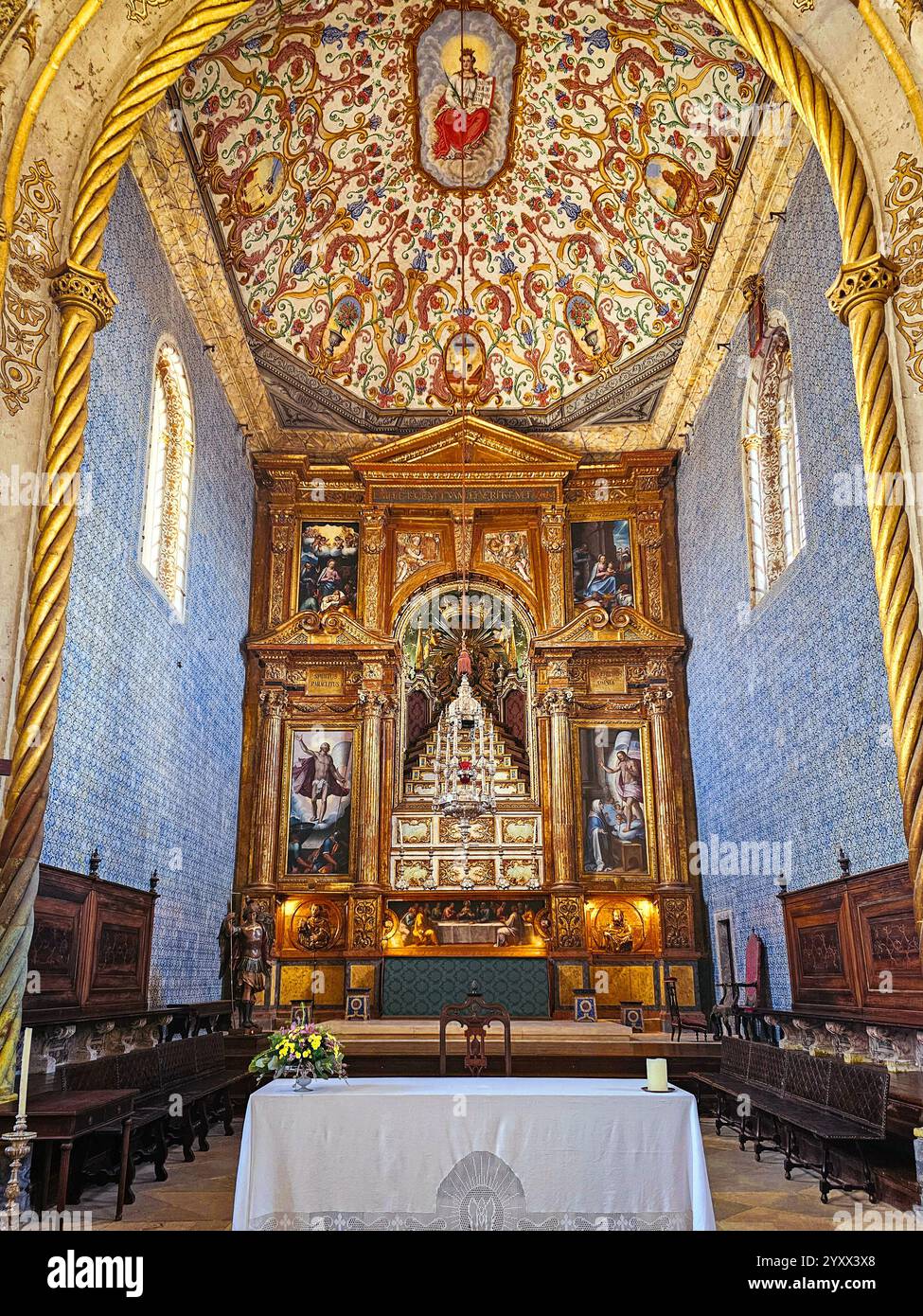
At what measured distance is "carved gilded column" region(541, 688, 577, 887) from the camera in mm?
16078

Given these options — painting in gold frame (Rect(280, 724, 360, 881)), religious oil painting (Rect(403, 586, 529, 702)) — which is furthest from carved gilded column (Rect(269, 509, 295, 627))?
religious oil painting (Rect(403, 586, 529, 702))

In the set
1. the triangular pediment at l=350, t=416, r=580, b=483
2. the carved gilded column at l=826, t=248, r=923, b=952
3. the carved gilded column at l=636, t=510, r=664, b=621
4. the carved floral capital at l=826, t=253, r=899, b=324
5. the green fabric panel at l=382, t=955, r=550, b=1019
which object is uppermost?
the triangular pediment at l=350, t=416, r=580, b=483

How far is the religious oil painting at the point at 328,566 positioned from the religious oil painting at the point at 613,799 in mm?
4540

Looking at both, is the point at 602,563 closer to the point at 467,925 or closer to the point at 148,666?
the point at 467,925

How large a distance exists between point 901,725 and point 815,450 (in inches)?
194

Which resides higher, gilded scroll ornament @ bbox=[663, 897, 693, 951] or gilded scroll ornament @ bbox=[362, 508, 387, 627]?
gilded scroll ornament @ bbox=[362, 508, 387, 627]

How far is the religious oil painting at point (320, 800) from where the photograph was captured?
16.3 meters

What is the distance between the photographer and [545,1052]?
36.2 ft

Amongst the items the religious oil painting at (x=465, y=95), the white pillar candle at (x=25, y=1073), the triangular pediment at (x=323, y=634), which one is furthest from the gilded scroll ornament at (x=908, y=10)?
the triangular pediment at (x=323, y=634)

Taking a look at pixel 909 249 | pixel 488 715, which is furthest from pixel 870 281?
pixel 488 715

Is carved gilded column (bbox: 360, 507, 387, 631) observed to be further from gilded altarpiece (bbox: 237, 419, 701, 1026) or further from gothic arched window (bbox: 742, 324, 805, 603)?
gothic arched window (bbox: 742, 324, 805, 603)

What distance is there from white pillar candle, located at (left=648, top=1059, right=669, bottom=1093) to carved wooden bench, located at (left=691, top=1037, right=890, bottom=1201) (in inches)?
61.7

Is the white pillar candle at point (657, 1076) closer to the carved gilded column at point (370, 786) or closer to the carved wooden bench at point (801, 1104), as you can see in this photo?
the carved wooden bench at point (801, 1104)

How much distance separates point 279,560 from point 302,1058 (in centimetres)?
1252
